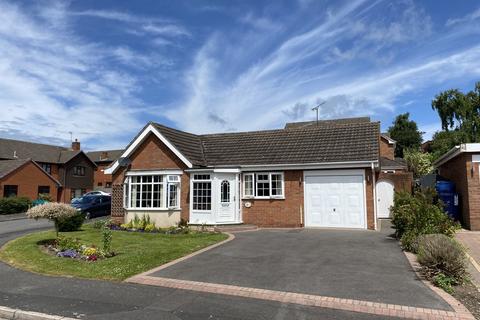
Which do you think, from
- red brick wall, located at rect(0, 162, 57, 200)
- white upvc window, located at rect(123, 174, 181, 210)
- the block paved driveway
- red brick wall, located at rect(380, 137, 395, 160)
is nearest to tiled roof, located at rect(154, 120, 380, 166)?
white upvc window, located at rect(123, 174, 181, 210)

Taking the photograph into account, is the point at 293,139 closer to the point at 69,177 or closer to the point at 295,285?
the point at 295,285

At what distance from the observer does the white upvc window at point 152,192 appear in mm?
19188

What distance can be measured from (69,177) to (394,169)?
4082 cm

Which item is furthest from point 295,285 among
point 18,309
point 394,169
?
point 394,169

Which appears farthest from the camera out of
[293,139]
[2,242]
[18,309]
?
[293,139]

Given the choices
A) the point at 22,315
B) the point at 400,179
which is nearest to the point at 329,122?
the point at 400,179

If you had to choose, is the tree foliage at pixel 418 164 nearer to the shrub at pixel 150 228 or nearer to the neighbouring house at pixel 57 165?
the shrub at pixel 150 228

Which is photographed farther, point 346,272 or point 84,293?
point 346,272

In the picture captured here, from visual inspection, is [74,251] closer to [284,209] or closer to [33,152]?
[284,209]

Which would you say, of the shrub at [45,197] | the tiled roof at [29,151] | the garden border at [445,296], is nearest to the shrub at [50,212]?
the garden border at [445,296]

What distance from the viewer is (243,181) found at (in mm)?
19391

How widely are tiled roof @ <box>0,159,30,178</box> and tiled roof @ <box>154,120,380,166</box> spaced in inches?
1070

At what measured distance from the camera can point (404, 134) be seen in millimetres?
58219

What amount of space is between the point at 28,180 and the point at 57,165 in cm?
811
